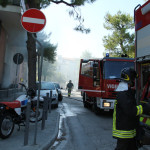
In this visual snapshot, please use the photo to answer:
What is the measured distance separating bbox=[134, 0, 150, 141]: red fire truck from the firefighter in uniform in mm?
1125

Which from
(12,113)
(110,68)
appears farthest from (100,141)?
(110,68)

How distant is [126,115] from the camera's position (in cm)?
249

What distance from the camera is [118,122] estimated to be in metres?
2.57

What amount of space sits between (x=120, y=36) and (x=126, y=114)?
61.3 feet

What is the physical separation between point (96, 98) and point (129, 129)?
6.41 m

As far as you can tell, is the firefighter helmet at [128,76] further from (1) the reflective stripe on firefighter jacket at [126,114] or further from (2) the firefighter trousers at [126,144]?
(2) the firefighter trousers at [126,144]

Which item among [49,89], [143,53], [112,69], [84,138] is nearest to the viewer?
[143,53]

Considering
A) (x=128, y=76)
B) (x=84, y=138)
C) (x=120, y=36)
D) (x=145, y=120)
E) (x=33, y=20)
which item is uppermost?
(x=120, y=36)

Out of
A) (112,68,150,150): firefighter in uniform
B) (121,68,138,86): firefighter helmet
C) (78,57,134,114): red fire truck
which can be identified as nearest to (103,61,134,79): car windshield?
(78,57,134,114): red fire truck

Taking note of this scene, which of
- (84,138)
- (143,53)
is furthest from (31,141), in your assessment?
(143,53)

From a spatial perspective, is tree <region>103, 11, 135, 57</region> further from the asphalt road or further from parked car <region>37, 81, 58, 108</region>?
the asphalt road

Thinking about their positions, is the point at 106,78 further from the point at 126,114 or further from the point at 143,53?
the point at 126,114

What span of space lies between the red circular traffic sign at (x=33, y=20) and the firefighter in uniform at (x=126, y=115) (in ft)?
8.03

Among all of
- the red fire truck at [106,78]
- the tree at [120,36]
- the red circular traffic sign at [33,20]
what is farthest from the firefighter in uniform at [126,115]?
the tree at [120,36]
